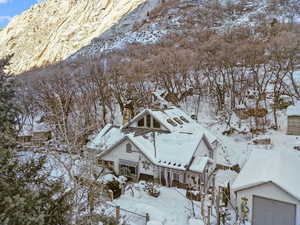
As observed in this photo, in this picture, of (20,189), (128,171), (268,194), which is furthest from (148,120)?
(20,189)

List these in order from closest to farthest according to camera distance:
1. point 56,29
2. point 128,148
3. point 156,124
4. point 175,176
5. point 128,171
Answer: point 175,176
point 128,148
point 128,171
point 156,124
point 56,29

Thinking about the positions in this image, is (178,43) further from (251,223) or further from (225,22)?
(251,223)

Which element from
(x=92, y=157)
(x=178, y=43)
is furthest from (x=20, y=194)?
(x=178, y=43)

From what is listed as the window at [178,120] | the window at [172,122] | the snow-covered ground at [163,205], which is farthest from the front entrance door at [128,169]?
the window at [178,120]

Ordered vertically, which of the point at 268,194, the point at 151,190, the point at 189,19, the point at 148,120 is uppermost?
the point at 189,19

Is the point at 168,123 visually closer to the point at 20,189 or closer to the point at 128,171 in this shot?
the point at 128,171

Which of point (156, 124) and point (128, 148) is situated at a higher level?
point (156, 124)

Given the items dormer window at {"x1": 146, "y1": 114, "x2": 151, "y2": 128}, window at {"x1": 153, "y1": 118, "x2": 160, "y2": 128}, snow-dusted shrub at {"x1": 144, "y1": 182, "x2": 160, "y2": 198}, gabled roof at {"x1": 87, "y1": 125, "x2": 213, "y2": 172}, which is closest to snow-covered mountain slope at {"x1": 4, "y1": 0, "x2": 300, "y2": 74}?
dormer window at {"x1": 146, "y1": 114, "x2": 151, "y2": 128}

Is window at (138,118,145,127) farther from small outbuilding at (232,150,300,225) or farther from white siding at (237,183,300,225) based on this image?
white siding at (237,183,300,225)

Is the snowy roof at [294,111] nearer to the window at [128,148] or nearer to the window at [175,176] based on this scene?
the window at [175,176]
